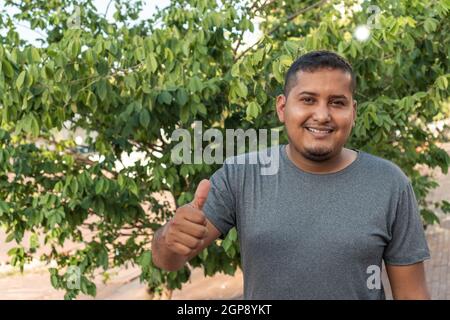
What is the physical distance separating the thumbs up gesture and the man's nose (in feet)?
1.54

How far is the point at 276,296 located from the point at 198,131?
2488 mm

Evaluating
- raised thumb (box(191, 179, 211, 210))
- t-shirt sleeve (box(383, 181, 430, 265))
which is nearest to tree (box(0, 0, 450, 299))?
t-shirt sleeve (box(383, 181, 430, 265))

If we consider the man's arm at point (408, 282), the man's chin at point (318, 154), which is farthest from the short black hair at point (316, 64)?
the man's arm at point (408, 282)

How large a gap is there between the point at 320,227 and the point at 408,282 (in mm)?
320

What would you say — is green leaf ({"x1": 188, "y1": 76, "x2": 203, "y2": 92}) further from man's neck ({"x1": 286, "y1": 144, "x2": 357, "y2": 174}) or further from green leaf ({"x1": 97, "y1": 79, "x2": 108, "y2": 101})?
man's neck ({"x1": 286, "y1": 144, "x2": 357, "y2": 174})

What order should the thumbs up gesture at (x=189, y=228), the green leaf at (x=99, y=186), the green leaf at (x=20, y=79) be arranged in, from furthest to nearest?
the green leaf at (x=99, y=186)
the green leaf at (x=20, y=79)
the thumbs up gesture at (x=189, y=228)

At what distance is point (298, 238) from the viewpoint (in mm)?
1967

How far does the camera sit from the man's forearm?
1.91 m

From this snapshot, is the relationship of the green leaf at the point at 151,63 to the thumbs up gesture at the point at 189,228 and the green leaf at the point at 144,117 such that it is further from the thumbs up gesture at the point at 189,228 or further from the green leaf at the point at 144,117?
the thumbs up gesture at the point at 189,228

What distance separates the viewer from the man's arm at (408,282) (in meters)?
2.01

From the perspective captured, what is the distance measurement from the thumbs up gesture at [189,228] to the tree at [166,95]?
198cm

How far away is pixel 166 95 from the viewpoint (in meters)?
3.88

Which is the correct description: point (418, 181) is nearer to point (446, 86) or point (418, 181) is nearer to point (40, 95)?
point (446, 86)

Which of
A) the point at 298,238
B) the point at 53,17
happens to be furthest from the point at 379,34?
the point at 53,17
